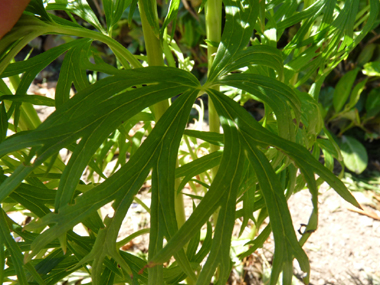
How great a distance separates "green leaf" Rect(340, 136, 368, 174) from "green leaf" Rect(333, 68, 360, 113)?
167 millimetres

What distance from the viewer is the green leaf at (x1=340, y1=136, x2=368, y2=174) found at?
136 cm

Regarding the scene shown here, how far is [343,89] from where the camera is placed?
1.45 meters

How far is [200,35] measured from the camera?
5.71ft

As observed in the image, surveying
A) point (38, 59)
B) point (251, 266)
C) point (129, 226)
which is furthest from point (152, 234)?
point (129, 226)

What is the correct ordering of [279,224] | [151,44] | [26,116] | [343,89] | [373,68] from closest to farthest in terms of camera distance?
[279,224] < [151,44] < [26,116] < [373,68] < [343,89]

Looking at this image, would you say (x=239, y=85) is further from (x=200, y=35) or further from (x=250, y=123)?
(x=200, y=35)

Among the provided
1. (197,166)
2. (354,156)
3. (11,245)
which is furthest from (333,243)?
(11,245)

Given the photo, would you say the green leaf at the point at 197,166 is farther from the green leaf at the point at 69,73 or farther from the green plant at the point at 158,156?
the green leaf at the point at 69,73

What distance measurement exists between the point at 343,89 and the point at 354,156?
30cm

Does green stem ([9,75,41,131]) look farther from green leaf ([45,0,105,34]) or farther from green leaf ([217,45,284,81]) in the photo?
green leaf ([217,45,284,81])

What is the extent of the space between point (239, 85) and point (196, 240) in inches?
12.0

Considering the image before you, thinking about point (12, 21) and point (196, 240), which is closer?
point (12, 21)

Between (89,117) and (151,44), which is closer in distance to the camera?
(89,117)

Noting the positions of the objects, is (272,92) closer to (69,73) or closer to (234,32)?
(234,32)
